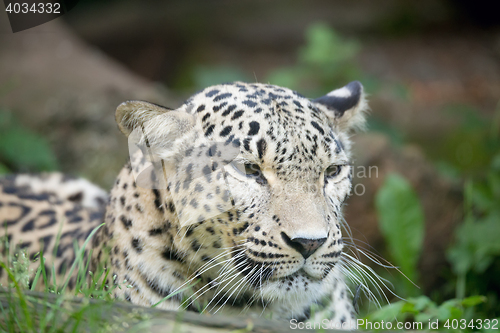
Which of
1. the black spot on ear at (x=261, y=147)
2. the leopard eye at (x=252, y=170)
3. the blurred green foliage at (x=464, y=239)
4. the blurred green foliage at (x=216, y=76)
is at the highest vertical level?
the blurred green foliage at (x=216, y=76)

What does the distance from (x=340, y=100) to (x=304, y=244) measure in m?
1.86

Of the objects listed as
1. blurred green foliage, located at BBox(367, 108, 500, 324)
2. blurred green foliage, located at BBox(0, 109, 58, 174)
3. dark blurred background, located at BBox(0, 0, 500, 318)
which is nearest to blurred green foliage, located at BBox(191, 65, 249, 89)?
dark blurred background, located at BBox(0, 0, 500, 318)

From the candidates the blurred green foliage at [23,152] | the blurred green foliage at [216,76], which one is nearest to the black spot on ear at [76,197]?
the blurred green foliage at [23,152]

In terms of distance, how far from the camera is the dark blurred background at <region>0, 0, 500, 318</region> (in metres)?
7.44

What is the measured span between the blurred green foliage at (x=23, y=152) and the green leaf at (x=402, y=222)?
5.72 metres

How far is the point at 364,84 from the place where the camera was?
944 cm

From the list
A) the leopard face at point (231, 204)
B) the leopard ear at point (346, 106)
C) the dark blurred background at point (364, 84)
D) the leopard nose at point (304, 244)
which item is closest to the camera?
the leopard nose at point (304, 244)

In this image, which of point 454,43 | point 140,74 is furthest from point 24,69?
point 454,43

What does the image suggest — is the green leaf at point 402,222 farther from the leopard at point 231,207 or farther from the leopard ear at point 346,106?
the leopard at point 231,207

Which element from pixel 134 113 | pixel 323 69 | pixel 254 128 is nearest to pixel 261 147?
pixel 254 128

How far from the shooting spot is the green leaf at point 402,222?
23.2ft

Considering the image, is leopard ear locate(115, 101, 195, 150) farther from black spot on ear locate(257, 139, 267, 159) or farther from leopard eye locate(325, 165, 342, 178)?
leopard eye locate(325, 165, 342, 178)

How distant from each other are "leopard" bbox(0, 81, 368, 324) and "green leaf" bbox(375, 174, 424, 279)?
291 cm

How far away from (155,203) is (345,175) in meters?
1.65
